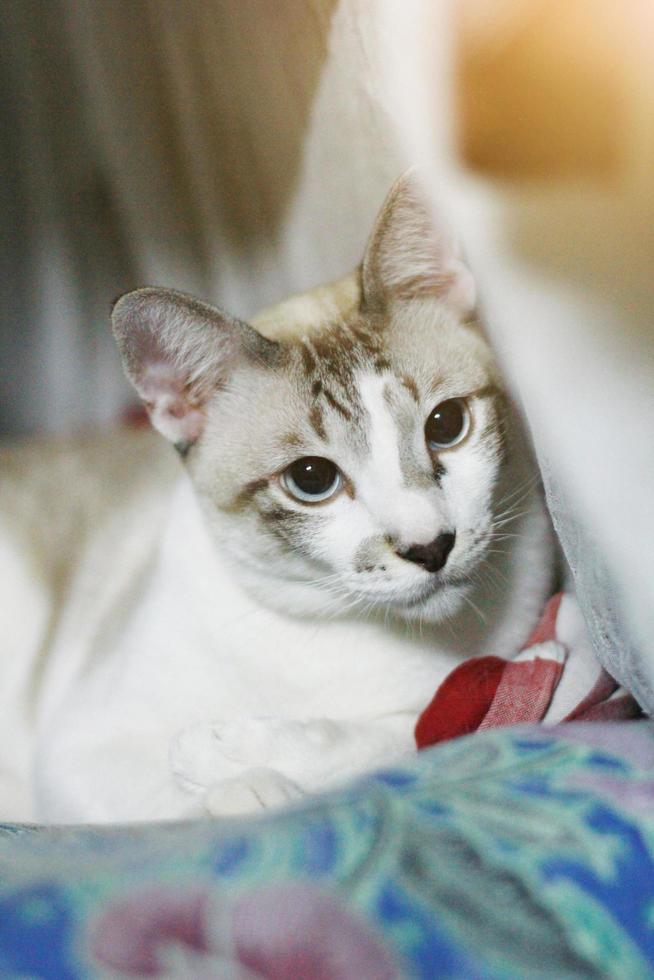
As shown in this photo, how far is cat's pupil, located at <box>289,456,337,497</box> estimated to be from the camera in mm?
1158

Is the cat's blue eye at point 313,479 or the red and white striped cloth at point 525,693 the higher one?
the cat's blue eye at point 313,479

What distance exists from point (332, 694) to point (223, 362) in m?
0.53

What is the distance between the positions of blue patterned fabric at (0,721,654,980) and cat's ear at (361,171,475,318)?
0.72m

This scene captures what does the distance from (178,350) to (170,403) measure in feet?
0.34

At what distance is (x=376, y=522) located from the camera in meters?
1.09

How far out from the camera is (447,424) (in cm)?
119

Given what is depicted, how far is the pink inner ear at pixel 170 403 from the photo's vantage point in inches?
49.1

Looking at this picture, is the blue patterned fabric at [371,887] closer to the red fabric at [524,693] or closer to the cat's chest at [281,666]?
the red fabric at [524,693]

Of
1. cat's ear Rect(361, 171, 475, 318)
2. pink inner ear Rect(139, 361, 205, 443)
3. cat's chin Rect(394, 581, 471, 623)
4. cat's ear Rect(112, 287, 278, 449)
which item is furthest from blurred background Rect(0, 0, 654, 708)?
pink inner ear Rect(139, 361, 205, 443)

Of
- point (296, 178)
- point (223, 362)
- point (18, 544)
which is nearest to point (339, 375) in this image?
point (223, 362)

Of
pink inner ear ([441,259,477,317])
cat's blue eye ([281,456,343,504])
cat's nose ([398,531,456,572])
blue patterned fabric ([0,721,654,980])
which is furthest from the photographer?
pink inner ear ([441,259,477,317])

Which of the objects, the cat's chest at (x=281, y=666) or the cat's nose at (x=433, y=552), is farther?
the cat's chest at (x=281, y=666)

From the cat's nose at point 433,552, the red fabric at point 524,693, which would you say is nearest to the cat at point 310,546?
the cat's nose at point 433,552

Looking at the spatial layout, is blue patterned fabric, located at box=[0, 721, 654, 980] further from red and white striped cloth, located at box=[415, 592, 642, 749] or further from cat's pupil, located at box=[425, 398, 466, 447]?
cat's pupil, located at box=[425, 398, 466, 447]
